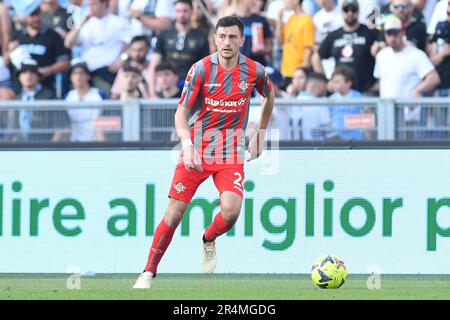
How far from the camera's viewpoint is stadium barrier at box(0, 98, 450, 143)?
44.9 feet

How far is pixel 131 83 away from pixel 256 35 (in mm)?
1937

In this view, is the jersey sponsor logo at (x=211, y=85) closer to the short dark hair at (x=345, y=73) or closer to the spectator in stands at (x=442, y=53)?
the short dark hair at (x=345, y=73)

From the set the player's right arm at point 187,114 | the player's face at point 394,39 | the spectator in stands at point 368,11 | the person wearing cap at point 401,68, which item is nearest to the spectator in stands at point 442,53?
the person wearing cap at point 401,68

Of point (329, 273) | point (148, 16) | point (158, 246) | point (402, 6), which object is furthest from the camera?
point (148, 16)

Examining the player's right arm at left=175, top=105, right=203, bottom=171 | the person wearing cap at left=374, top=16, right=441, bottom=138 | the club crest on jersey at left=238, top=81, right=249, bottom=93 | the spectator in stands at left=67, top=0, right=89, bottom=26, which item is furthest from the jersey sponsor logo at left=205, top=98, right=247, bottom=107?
the spectator in stands at left=67, top=0, right=89, bottom=26

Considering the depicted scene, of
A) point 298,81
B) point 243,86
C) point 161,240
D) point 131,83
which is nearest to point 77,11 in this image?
point 131,83

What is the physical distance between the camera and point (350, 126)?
13844 mm

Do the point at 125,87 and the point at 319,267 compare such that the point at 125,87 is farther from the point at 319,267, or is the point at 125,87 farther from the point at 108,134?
the point at 319,267

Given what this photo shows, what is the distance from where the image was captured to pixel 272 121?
551 inches

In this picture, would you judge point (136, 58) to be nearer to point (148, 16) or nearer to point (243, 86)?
point (148, 16)

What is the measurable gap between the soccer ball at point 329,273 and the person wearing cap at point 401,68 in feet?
15.3
